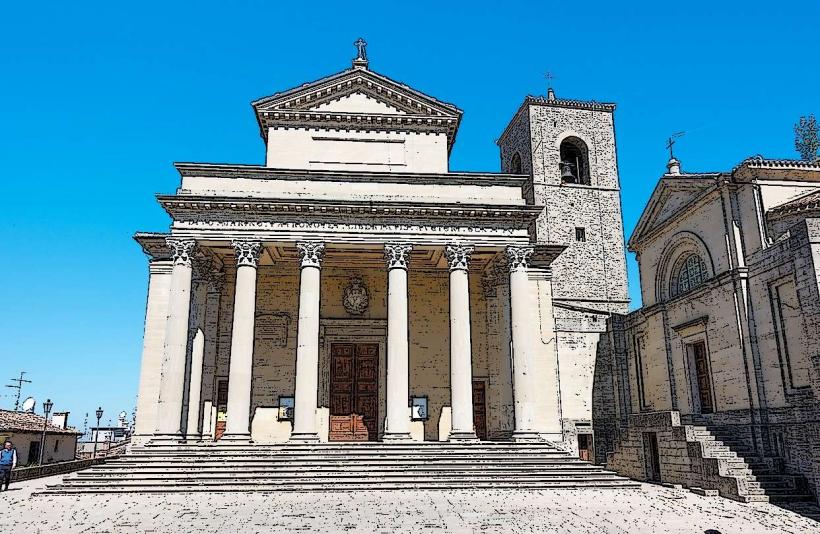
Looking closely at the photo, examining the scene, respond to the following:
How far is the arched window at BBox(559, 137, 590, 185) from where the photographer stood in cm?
3478

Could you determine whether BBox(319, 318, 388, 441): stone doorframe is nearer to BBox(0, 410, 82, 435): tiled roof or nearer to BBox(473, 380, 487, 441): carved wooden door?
BBox(473, 380, 487, 441): carved wooden door

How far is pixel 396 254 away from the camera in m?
20.7

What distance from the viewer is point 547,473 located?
17.2 metres

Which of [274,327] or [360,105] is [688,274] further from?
[274,327]

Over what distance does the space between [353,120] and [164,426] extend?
12557 millimetres

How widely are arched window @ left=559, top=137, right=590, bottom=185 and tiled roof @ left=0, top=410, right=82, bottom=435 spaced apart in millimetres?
30920

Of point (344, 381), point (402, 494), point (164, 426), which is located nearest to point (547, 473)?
point (402, 494)

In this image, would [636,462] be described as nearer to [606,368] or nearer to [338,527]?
A: [606,368]

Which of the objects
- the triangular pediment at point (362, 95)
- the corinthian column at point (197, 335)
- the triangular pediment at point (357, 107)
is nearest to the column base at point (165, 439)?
the corinthian column at point (197, 335)

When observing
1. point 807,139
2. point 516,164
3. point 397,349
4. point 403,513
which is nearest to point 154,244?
point 397,349

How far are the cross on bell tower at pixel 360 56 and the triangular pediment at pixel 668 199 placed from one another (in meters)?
12.5

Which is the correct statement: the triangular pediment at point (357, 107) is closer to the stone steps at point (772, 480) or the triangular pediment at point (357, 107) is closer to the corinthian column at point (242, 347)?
the corinthian column at point (242, 347)

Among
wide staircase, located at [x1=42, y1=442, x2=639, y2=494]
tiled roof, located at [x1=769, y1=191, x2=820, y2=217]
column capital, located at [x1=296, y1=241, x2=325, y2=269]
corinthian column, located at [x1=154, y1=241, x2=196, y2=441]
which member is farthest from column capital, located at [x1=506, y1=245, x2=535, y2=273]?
corinthian column, located at [x1=154, y1=241, x2=196, y2=441]

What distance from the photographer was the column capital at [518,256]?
2116 cm
